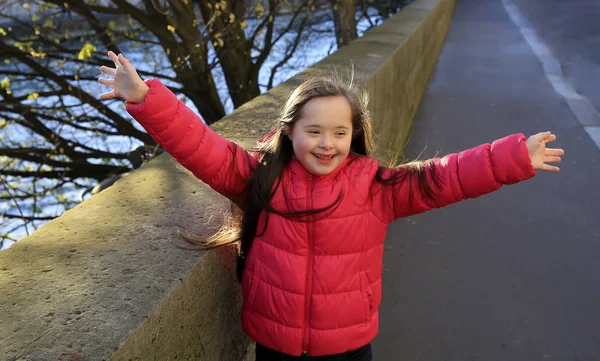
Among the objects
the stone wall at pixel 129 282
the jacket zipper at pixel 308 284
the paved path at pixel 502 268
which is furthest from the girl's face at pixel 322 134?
the paved path at pixel 502 268

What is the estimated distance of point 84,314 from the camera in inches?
62.7

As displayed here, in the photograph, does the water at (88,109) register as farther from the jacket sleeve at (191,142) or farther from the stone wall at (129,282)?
the jacket sleeve at (191,142)

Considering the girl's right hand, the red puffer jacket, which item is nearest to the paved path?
the red puffer jacket

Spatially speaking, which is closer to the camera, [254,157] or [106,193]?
[254,157]

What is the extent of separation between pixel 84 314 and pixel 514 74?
8101 mm

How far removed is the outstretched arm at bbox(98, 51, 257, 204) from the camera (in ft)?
6.29

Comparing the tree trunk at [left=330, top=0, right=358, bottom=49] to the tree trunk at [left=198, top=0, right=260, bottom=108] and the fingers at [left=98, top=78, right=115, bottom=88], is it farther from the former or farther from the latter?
the fingers at [left=98, top=78, right=115, bottom=88]

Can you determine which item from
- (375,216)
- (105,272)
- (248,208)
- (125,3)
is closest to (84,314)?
(105,272)

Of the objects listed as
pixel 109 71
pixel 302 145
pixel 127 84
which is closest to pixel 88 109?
pixel 109 71

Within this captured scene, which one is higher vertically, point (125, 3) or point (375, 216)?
point (125, 3)

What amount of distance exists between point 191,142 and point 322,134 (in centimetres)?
43

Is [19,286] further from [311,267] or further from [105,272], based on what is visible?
[311,267]

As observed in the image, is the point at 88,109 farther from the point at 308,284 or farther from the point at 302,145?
the point at 308,284

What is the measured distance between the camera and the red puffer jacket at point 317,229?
197 cm
